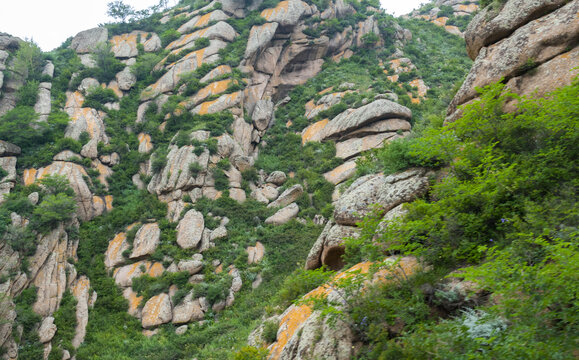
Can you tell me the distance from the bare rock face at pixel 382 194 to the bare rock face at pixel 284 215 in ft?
50.0

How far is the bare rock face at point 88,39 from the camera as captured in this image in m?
45.4

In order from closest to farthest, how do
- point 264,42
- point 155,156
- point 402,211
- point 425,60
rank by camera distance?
point 402,211 < point 155,156 < point 264,42 < point 425,60

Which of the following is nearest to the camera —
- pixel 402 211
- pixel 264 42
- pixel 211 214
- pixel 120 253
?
pixel 402 211

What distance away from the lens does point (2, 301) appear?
17.7 meters

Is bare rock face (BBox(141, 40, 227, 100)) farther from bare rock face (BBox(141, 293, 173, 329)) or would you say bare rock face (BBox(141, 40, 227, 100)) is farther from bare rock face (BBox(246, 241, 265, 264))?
bare rock face (BBox(141, 293, 173, 329))

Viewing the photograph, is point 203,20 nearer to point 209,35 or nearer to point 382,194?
point 209,35

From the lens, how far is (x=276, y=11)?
4625 centimetres

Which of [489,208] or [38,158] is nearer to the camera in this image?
[489,208]

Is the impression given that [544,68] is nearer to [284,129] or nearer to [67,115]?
[284,129]

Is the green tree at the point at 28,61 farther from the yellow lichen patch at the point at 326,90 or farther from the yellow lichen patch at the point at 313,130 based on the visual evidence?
the yellow lichen patch at the point at 326,90

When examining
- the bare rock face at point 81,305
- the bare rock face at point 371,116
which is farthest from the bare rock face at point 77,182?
the bare rock face at point 371,116

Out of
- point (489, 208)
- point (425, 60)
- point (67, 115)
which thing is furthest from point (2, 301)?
point (425, 60)

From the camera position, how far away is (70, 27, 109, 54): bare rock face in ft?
149

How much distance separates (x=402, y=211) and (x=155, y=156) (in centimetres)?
2792
